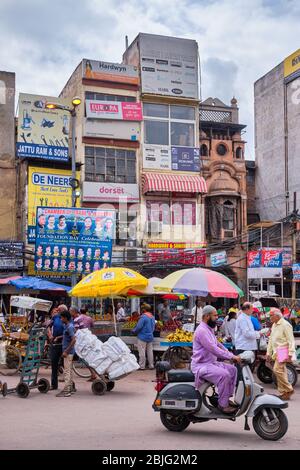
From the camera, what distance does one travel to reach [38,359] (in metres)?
12.8

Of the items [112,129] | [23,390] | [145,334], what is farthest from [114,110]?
[23,390]

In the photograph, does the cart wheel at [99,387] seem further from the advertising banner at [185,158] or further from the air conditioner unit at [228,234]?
the air conditioner unit at [228,234]

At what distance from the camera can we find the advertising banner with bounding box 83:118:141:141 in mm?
35031

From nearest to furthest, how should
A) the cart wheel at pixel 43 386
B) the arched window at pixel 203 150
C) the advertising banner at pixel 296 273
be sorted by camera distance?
the cart wheel at pixel 43 386 → the advertising banner at pixel 296 273 → the arched window at pixel 203 150

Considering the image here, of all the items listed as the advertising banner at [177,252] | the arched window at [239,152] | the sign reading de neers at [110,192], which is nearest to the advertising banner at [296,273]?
the advertising banner at [177,252]

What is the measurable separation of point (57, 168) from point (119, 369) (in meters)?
22.0

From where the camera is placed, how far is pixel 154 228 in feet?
117

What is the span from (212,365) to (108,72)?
29.7 metres

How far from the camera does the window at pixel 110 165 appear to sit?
35.0 metres

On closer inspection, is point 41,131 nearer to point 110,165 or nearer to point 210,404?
point 110,165

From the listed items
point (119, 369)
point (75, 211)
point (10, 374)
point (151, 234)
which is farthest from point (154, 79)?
point (119, 369)

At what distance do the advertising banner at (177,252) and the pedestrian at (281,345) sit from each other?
68.2ft

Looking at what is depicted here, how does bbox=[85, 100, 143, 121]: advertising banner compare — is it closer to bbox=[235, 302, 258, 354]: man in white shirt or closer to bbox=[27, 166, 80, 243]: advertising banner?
bbox=[27, 166, 80, 243]: advertising banner

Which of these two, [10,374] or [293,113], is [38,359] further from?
[293,113]
